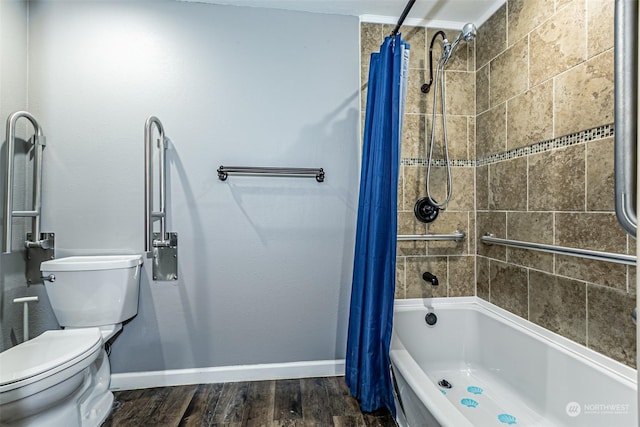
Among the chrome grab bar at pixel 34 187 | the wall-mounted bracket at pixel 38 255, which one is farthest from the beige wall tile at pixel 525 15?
the wall-mounted bracket at pixel 38 255

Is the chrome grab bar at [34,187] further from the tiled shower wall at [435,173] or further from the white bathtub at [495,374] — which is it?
the white bathtub at [495,374]

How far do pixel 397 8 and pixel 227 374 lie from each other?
95.5 inches

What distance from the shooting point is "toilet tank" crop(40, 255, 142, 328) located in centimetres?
152

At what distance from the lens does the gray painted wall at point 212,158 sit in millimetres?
1686

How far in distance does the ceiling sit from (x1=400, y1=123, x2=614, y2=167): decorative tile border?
34.4 inches

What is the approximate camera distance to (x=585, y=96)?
1.25 meters

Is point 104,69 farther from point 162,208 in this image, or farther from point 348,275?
point 348,275

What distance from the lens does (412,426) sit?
4.14ft

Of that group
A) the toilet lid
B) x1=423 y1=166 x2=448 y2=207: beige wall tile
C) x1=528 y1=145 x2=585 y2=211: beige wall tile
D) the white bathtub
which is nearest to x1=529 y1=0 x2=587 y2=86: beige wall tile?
x1=528 y1=145 x2=585 y2=211: beige wall tile

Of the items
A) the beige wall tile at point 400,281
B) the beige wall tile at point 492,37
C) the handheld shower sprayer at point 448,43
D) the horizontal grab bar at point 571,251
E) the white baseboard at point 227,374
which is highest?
the beige wall tile at point 492,37

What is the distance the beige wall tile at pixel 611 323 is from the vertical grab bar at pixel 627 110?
3.36ft

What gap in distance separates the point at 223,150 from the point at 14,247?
1.18 meters

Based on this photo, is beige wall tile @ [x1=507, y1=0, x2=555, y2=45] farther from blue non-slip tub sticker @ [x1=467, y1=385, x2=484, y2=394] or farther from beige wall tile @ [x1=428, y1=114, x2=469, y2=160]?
blue non-slip tub sticker @ [x1=467, y1=385, x2=484, y2=394]

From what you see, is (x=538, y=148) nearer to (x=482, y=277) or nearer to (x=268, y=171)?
(x=482, y=277)
